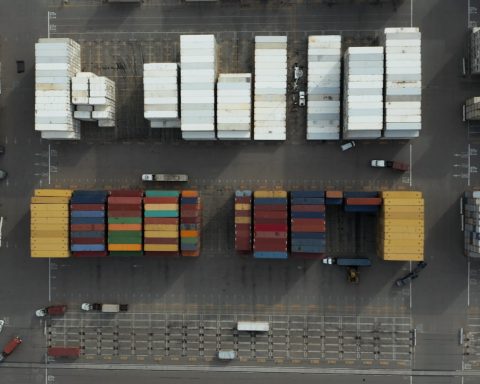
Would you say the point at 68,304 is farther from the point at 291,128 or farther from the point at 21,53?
the point at 291,128

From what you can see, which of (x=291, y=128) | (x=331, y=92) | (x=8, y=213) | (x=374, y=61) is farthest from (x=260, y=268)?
(x=8, y=213)

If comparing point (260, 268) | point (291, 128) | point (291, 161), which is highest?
point (291, 128)

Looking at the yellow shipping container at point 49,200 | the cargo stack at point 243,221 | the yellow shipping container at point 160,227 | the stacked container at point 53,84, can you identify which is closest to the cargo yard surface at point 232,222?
the cargo stack at point 243,221

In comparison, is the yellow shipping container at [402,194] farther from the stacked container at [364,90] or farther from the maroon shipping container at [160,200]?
the maroon shipping container at [160,200]

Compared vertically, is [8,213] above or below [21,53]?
below

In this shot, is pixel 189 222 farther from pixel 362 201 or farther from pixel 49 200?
pixel 362 201

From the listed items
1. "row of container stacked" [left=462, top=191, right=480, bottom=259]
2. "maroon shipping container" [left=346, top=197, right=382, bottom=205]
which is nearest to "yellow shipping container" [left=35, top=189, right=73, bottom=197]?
"maroon shipping container" [left=346, top=197, right=382, bottom=205]

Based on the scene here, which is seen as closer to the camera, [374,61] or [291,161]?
[374,61]
